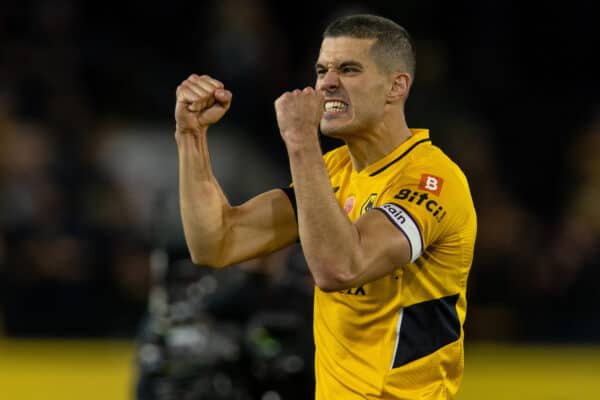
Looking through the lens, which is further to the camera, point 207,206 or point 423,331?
point 207,206

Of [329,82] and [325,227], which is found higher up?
[329,82]

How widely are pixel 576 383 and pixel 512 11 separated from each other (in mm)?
6077

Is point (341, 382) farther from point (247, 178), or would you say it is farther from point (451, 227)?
point (247, 178)

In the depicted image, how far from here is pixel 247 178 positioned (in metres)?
12.8

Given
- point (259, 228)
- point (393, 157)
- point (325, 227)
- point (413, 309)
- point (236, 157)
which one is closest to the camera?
point (325, 227)

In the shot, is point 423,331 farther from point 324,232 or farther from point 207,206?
point 207,206

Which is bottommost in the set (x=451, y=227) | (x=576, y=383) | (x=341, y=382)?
(x=576, y=383)

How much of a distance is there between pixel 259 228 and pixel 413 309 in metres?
0.72

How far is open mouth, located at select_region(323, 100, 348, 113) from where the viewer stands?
421 cm

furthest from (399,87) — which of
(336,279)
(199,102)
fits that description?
(336,279)

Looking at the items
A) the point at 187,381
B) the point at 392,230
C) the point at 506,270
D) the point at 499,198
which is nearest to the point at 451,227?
the point at 392,230

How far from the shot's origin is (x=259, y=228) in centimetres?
450

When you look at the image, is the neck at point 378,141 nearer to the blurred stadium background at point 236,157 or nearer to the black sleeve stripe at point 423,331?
the black sleeve stripe at point 423,331

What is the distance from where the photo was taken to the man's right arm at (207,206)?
4.35 m
